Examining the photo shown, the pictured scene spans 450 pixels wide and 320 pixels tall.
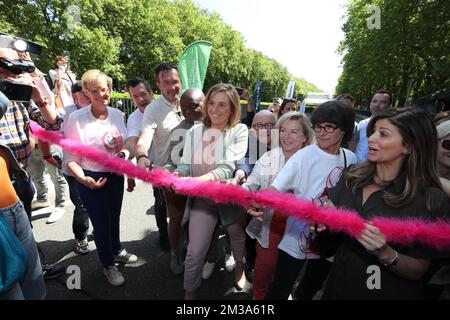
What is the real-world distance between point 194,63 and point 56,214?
3.83m

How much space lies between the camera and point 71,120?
2695 mm

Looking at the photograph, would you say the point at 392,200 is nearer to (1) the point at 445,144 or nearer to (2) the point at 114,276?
(1) the point at 445,144

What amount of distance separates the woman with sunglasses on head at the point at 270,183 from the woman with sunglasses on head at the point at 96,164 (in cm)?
137

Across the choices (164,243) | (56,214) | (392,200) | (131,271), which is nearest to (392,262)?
(392,200)

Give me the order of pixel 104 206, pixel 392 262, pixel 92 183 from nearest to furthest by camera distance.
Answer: pixel 392 262, pixel 92 183, pixel 104 206

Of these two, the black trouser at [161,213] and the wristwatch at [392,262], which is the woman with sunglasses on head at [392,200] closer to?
the wristwatch at [392,262]

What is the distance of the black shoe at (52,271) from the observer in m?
3.12

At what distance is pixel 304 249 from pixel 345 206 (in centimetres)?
58

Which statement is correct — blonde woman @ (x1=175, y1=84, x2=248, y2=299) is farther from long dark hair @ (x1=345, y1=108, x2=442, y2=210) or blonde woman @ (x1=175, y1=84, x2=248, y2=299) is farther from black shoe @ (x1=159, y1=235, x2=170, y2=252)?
black shoe @ (x1=159, y1=235, x2=170, y2=252)

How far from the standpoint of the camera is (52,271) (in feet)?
10.3

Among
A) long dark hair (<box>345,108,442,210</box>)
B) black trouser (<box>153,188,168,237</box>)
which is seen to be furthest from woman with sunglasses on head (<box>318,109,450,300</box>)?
black trouser (<box>153,188,168,237</box>)

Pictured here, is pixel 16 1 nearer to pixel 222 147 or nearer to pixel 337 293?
pixel 222 147

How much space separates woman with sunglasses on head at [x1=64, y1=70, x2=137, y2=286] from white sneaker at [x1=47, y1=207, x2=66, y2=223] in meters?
1.96

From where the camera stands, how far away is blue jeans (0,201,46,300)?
1.64 meters
